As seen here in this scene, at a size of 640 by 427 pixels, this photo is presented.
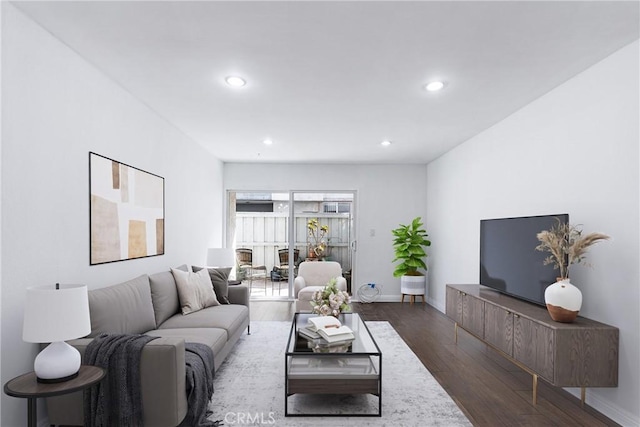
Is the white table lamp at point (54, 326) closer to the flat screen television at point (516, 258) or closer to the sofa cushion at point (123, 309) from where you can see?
the sofa cushion at point (123, 309)

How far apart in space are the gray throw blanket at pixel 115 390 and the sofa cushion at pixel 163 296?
49.2 inches

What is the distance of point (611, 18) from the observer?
2.27m

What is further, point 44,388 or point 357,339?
point 357,339

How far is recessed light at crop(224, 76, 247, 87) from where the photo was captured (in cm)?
315

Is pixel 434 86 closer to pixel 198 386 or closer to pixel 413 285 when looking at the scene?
pixel 198 386

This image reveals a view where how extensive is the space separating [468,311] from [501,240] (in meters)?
0.83

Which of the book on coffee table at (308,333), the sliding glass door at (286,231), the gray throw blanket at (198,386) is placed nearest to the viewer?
the gray throw blanket at (198,386)

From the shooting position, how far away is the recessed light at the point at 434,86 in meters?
3.26

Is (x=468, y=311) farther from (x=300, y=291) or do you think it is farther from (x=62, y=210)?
(x=62, y=210)

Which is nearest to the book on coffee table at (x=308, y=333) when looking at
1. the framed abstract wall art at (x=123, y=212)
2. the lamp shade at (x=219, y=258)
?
the framed abstract wall art at (x=123, y=212)

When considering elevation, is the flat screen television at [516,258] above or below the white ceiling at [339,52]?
below

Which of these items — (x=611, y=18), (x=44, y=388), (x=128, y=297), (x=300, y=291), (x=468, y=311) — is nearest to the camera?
(x=44, y=388)

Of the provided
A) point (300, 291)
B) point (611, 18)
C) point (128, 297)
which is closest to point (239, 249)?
point (300, 291)

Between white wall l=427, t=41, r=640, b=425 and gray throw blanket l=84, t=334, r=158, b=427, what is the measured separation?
10.4 ft
